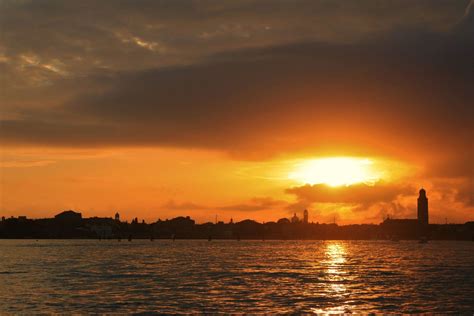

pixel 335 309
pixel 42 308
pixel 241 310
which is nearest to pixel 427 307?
pixel 335 309

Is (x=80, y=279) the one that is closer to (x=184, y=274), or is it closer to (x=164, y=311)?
(x=184, y=274)

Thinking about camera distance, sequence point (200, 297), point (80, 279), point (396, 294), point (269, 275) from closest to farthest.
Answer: point (200, 297) < point (396, 294) < point (80, 279) < point (269, 275)

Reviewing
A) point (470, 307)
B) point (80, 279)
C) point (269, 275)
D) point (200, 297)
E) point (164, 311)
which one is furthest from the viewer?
point (269, 275)

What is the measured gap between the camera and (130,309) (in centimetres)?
5562

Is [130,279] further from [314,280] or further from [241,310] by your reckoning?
[241,310]

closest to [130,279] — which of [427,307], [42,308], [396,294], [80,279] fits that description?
[80,279]

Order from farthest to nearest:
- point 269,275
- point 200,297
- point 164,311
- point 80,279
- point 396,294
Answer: point 269,275
point 80,279
point 396,294
point 200,297
point 164,311

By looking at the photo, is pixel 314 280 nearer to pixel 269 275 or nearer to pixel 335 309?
pixel 269 275

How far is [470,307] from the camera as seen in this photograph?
2338 inches

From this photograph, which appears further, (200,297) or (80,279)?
(80,279)

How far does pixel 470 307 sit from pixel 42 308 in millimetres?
39962

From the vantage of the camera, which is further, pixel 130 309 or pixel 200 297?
pixel 200 297

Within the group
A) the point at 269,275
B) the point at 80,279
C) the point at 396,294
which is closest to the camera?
the point at 396,294

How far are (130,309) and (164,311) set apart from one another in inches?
129
